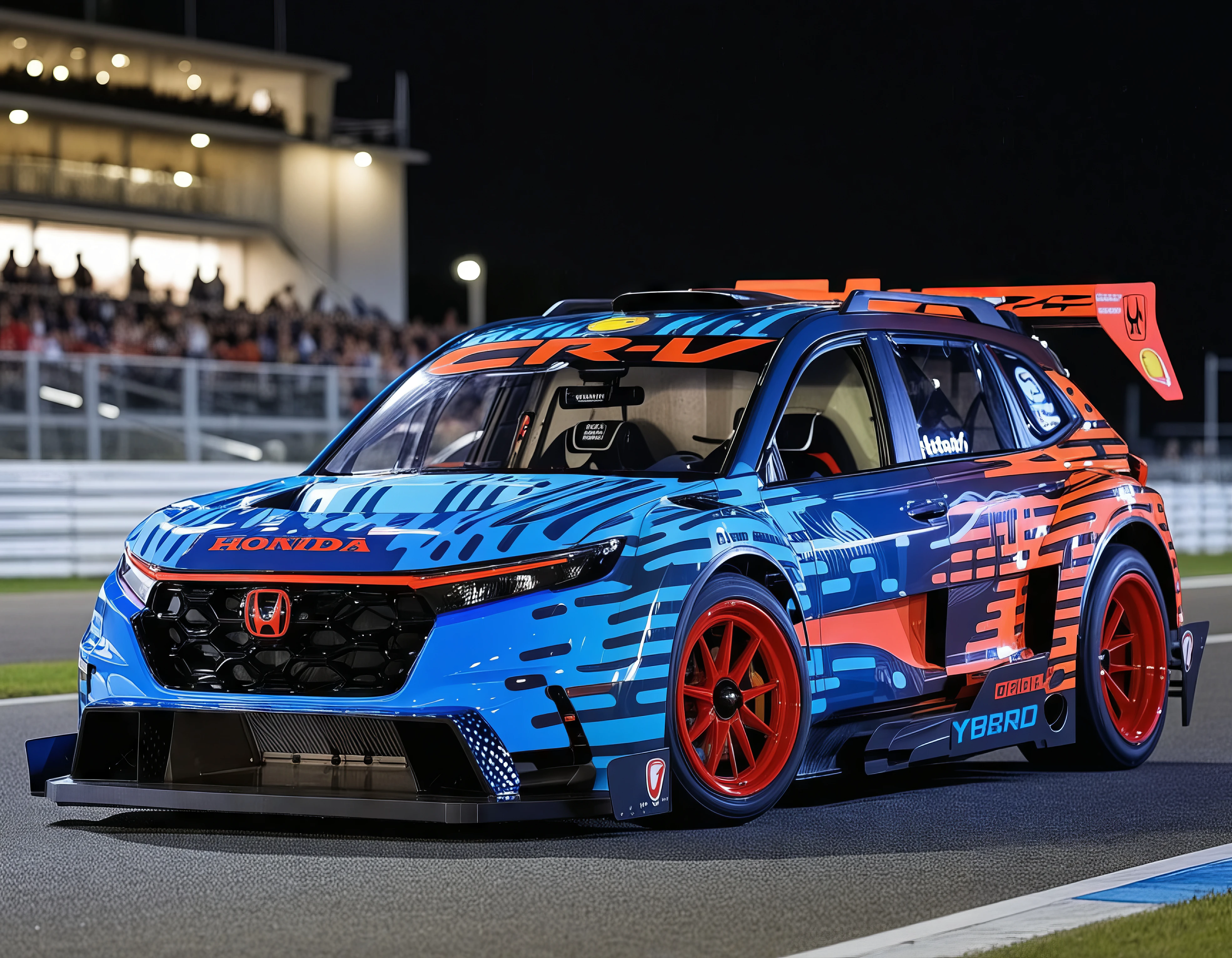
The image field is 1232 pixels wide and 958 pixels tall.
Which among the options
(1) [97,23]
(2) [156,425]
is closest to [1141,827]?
(2) [156,425]

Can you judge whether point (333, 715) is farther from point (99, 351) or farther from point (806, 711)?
point (99, 351)

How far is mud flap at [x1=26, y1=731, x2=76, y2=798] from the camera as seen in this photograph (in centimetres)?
671

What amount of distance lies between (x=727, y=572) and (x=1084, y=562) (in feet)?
7.16

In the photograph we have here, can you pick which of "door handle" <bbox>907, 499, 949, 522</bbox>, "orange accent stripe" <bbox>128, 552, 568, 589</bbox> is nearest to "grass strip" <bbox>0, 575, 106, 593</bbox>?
"door handle" <bbox>907, 499, 949, 522</bbox>

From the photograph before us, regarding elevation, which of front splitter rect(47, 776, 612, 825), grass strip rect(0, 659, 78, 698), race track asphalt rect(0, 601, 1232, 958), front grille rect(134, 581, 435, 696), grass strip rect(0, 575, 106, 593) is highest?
front grille rect(134, 581, 435, 696)

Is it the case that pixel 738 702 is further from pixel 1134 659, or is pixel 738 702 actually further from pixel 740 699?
pixel 1134 659

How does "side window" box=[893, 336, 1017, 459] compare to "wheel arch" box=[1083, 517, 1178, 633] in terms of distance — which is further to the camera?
"wheel arch" box=[1083, 517, 1178, 633]

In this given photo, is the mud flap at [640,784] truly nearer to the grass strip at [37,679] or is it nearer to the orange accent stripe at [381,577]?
the orange accent stripe at [381,577]

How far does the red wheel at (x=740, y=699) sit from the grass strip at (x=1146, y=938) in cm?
164

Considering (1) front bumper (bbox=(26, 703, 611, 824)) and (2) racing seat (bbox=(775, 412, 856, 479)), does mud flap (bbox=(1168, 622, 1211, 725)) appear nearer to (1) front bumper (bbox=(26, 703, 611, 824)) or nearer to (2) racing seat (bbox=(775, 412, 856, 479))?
(2) racing seat (bbox=(775, 412, 856, 479))

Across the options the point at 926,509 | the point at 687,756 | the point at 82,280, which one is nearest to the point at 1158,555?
the point at 926,509

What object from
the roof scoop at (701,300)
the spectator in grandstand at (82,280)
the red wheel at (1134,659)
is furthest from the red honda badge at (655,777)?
the spectator in grandstand at (82,280)

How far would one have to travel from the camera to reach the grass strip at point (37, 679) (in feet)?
36.3

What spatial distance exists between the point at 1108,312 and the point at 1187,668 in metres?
1.60
